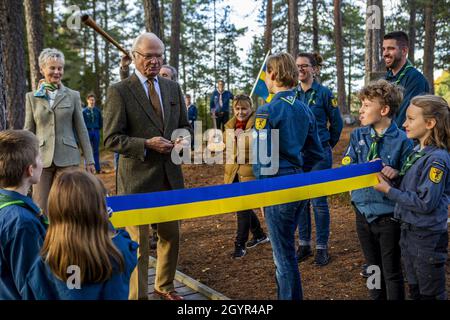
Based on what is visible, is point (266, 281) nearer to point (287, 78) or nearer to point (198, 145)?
point (287, 78)

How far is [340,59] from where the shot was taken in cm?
2458

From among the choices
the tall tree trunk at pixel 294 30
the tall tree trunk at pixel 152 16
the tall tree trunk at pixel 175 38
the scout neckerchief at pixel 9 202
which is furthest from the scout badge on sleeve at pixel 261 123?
the tall tree trunk at pixel 294 30

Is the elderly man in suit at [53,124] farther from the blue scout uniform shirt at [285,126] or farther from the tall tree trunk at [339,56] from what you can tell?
the tall tree trunk at [339,56]

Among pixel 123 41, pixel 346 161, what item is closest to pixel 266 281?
pixel 346 161

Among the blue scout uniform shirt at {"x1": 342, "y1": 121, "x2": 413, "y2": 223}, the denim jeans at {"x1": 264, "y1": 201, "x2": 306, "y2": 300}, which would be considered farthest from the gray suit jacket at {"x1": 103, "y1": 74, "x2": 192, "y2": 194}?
the blue scout uniform shirt at {"x1": 342, "y1": 121, "x2": 413, "y2": 223}

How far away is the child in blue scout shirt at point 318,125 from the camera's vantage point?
4973mm

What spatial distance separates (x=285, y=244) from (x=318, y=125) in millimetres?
2061

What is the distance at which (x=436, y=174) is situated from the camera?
2979 millimetres

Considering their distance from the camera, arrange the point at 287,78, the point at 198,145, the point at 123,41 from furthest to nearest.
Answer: the point at 123,41, the point at 198,145, the point at 287,78

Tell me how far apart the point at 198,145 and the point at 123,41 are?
2997 centimetres

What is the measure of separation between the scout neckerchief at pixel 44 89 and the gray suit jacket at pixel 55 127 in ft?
0.18

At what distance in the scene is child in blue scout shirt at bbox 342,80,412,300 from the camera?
10.8ft

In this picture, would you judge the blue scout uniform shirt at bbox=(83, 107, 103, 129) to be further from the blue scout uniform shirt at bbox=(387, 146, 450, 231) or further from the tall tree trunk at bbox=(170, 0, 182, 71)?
the blue scout uniform shirt at bbox=(387, 146, 450, 231)

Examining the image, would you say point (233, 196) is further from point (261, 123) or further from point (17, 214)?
point (17, 214)
